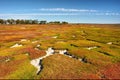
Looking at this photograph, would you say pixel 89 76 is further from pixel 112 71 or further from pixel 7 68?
pixel 7 68

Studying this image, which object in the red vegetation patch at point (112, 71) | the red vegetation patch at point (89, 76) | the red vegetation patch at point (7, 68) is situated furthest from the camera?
the red vegetation patch at point (7, 68)

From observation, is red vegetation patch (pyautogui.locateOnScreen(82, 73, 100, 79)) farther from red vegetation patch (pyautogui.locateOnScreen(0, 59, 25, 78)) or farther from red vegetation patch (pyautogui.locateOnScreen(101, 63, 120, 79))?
red vegetation patch (pyautogui.locateOnScreen(0, 59, 25, 78))

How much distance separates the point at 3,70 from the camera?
29.8m

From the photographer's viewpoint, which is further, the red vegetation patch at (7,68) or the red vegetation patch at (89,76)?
the red vegetation patch at (7,68)

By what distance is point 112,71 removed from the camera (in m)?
29.5

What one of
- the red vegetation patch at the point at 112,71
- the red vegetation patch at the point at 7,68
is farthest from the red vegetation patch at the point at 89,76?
the red vegetation patch at the point at 7,68

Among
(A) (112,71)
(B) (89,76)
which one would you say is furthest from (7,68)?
(A) (112,71)

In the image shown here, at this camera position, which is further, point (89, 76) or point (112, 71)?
point (112, 71)

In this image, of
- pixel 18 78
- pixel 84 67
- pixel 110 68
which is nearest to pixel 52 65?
pixel 84 67

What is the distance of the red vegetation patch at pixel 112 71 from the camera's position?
27.3 m

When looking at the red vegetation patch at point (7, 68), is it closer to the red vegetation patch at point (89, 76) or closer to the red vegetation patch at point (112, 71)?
the red vegetation patch at point (89, 76)

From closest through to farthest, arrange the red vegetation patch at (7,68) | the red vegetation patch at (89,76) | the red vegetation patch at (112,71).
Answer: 1. the red vegetation patch at (89,76)
2. the red vegetation patch at (112,71)
3. the red vegetation patch at (7,68)

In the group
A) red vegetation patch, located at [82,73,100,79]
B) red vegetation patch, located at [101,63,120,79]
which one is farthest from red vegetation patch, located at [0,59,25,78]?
red vegetation patch, located at [101,63,120,79]

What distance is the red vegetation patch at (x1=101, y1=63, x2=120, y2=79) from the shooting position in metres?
27.3
